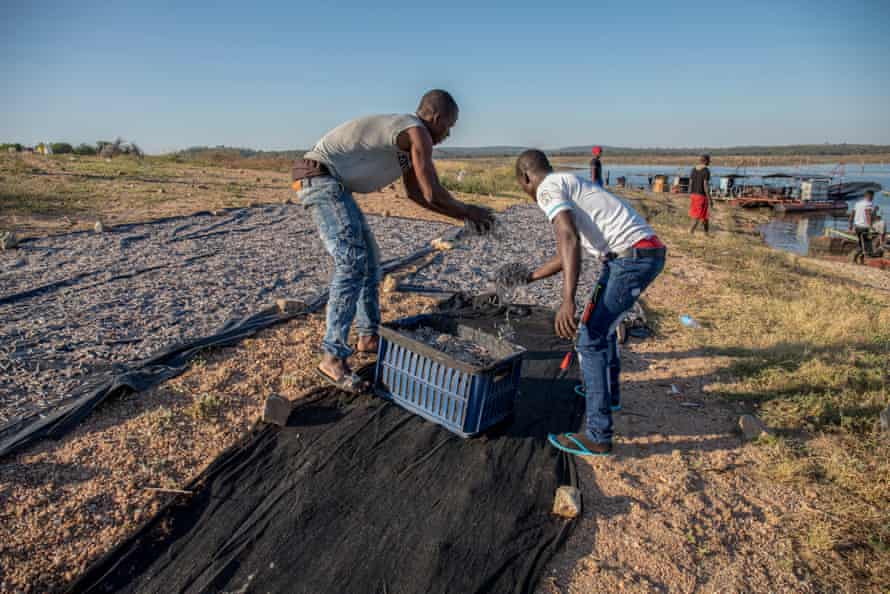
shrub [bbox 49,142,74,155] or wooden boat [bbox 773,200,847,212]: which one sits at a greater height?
shrub [bbox 49,142,74,155]

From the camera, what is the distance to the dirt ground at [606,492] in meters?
2.09

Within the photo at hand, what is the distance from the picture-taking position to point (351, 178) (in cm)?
315

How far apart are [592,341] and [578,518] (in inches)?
35.0

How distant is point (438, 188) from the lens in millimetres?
3094

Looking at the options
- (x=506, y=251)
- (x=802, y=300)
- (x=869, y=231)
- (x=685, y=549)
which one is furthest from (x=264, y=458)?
(x=869, y=231)

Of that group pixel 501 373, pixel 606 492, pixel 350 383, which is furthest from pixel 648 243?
pixel 350 383

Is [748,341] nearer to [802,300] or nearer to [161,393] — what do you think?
[802,300]

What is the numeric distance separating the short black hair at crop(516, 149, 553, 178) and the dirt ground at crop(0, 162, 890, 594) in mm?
1631

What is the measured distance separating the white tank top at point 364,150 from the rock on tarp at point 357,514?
4.49 feet

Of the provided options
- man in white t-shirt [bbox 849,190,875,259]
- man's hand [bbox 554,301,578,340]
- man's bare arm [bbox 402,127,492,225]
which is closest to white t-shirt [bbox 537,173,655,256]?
man's hand [bbox 554,301,578,340]

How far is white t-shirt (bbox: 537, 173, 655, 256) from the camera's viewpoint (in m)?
2.75

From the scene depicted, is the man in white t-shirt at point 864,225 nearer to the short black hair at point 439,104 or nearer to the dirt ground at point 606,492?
the dirt ground at point 606,492

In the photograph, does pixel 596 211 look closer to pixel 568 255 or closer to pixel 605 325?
pixel 568 255

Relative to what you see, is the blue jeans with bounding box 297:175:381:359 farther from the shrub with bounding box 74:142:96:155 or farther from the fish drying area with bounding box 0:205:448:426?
the shrub with bounding box 74:142:96:155
